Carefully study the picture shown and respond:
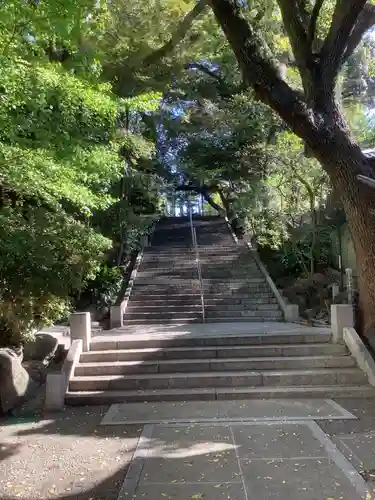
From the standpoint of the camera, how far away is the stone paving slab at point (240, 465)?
393cm

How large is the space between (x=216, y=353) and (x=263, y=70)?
4862 mm

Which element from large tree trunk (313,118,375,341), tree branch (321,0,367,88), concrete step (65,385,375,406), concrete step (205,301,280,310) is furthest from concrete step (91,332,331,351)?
tree branch (321,0,367,88)

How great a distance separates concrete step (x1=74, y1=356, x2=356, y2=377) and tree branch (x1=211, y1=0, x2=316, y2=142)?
3833 mm

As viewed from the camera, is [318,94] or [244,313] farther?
[244,313]

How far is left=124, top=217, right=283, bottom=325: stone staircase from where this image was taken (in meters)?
12.8

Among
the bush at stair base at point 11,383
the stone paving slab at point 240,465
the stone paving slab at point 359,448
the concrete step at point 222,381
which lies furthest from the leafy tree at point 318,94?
the bush at stair base at point 11,383

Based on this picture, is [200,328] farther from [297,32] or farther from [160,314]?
[297,32]

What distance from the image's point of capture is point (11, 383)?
6844mm

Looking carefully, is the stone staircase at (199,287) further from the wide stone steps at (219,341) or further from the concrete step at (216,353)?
the concrete step at (216,353)

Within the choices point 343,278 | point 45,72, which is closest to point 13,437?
point 45,72

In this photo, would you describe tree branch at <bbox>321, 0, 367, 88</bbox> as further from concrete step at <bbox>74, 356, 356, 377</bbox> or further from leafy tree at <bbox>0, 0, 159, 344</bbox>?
concrete step at <bbox>74, 356, 356, 377</bbox>

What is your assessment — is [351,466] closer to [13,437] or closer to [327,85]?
[13,437]

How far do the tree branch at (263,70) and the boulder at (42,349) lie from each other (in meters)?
6.08

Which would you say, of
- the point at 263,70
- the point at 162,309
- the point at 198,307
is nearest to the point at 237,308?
the point at 198,307
